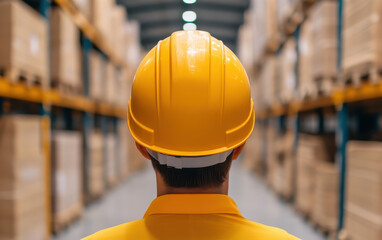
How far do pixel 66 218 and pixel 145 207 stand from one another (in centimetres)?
155

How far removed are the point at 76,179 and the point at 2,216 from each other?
1.78 m

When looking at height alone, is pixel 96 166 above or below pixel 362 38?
below

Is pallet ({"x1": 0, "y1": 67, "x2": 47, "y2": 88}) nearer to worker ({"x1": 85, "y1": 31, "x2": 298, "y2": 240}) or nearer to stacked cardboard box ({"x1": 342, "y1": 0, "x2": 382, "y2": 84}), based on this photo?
worker ({"x1": 85, "y1": 31, "x2": 298, "y2": 240})

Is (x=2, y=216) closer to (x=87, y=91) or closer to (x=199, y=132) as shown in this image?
(x=199, y=132)

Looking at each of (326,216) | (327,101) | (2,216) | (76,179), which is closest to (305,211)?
(326,216)

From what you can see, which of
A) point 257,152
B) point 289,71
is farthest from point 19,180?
point 257,152

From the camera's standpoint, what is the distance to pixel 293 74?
5680 mm

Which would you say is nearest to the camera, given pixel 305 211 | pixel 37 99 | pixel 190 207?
pixel 190 207

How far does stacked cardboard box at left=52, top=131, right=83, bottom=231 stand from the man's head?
3.47 m

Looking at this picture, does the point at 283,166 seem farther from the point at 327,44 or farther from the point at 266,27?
the point at 266,27

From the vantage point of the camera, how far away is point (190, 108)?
38.4 inches

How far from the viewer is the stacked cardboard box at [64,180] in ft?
13.5

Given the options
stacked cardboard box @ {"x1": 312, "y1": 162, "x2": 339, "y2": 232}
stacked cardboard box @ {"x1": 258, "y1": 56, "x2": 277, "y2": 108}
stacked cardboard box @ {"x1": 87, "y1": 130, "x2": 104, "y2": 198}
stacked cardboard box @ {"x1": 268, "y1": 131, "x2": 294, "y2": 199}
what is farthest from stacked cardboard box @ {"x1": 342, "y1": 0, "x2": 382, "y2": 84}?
stacked cardboard box @ {"x1": 87, "y1": 130, "x2": 104, "y2": 198}

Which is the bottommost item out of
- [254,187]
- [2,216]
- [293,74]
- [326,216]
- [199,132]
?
[254,187]
